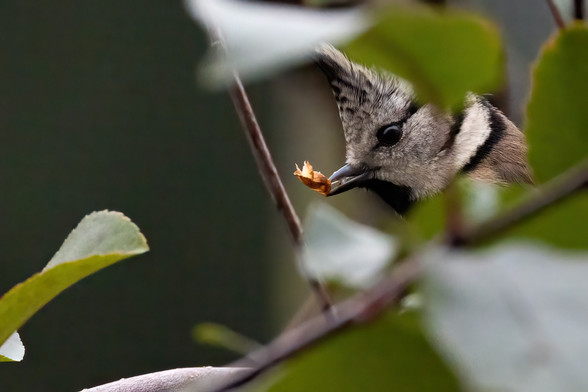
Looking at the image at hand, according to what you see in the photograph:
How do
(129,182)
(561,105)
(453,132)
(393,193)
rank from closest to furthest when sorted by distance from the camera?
(561,105)
(453,132)
(393,193)
(129,182)

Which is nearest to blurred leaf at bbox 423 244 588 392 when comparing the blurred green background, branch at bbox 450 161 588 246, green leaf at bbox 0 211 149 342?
branch at bbox 450 161 588 246

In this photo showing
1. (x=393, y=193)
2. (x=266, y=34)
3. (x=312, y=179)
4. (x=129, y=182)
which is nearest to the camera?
(x=266, y=34)

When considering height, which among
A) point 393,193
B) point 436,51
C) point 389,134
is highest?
point 436,51

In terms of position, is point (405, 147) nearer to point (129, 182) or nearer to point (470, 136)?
point (470, 136)

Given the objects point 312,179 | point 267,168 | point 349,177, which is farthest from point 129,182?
point 267,168

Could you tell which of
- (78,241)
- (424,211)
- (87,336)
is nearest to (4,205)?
(87,336)

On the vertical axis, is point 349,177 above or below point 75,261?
below

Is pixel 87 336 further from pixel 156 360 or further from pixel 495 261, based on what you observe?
pixel 495 261
